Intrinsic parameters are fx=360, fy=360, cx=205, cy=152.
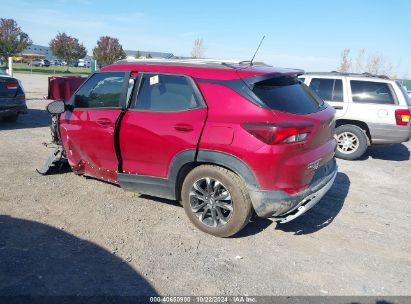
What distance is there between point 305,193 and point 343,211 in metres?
1.55

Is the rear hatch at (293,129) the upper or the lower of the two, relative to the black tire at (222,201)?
upper

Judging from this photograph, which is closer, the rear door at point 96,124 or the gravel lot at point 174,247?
the gravel lot at point 174,247

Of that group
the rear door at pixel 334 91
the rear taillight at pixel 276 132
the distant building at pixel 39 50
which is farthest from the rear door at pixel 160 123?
the distant building at pixel 39 50

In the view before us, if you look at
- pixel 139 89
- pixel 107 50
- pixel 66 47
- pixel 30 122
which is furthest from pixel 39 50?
pixel 139 89

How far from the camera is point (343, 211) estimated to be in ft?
15.9

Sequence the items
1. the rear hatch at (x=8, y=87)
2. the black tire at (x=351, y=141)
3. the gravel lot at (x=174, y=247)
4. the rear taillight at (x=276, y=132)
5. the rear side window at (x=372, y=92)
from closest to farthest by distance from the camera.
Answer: the gravel lot at (x=174, y=247) → the rear taillight at (x=276, y=132) → the rear side window at (x=372, y=92) → the black tire at (x=351, y=141) → the rear hatch at (x=8, y=87)

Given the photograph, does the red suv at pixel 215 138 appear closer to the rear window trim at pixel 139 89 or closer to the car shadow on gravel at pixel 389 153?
the rear window trim at pixel 139 89

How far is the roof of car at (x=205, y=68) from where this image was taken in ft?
12.2

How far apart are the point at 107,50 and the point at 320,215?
49.4 m

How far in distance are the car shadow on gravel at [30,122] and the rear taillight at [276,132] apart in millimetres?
7778

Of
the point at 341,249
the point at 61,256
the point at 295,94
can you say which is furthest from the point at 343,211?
the point at 61,256

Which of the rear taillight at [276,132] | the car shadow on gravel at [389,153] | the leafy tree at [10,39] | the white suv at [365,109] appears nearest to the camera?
the rear taillight at [276,132]

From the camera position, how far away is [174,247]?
12.2ft

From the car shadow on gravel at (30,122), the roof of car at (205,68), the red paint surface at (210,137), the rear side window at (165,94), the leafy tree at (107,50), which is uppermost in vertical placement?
the leafy tree at (107,50)
